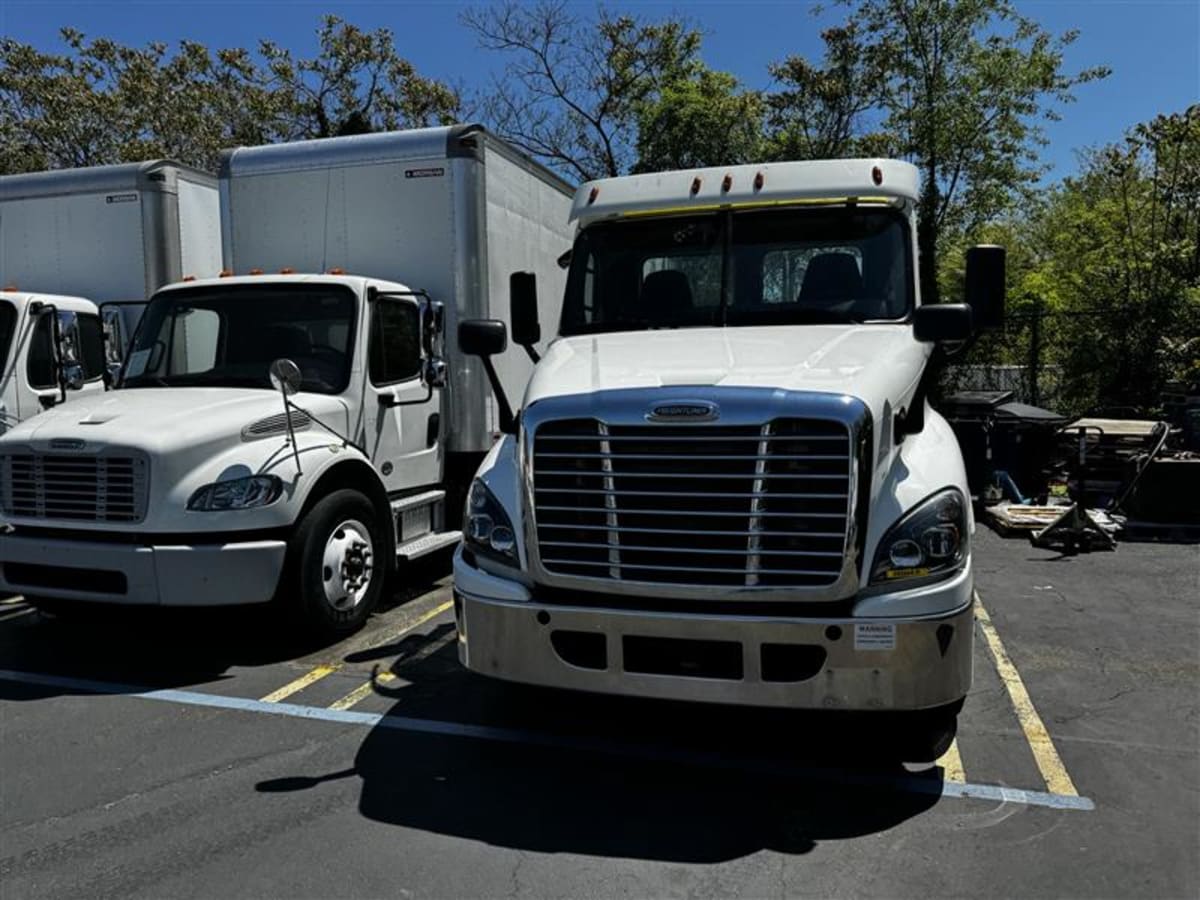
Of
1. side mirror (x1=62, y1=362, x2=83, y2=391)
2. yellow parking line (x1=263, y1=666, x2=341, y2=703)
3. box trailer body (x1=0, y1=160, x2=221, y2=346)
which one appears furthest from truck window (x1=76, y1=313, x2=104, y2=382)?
yellow parking line (x1=263, y1=666, x2=341, y2=703)

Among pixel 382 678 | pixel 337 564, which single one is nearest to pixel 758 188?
pixel 337 564

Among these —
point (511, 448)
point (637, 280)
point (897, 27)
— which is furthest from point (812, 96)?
point (511, 448)

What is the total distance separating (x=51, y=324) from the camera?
7566 millimetres

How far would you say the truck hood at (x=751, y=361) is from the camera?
381 centimetres

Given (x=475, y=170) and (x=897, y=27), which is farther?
(x=897, y=27)

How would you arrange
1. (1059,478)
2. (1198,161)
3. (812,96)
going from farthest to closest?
(812,96), (1198,161), (1059,478)

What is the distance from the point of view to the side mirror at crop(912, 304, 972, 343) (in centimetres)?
429

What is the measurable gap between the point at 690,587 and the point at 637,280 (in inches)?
95.1

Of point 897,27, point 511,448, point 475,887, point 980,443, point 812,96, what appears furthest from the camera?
point 812,96

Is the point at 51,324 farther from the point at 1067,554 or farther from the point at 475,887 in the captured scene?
the point at 1067,554

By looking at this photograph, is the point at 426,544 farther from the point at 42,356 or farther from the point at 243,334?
the point at 42,356

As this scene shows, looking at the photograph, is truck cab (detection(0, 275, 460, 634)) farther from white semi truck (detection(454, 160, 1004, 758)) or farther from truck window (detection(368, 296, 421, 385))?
white semi truck (detection(454, 160, 1004, 758))

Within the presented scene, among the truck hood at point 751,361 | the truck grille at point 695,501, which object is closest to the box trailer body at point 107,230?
the truck hood at point 751,361

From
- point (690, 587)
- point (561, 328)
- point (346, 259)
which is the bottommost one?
point (690, 587)
